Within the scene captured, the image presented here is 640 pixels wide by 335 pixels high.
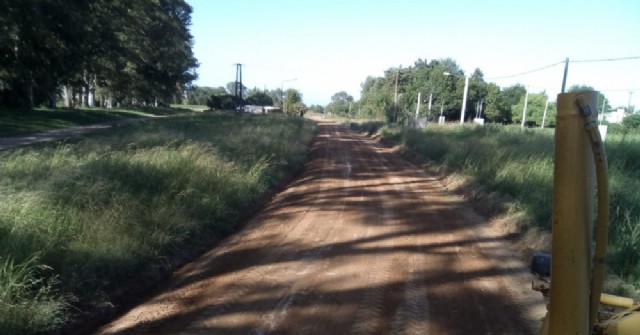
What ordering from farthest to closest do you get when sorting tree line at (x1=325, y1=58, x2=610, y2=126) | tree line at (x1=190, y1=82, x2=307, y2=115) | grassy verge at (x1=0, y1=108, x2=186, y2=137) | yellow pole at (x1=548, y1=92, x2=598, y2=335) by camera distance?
1. tree line at (x1=190, y1=82, x2=307, y2=115)
2. tree line at (x1=325, y1=58, x2=610, y2=126)
3. grassy verge at (x1=0, y1=108, x2=186, y2=137)
4. yellow pole at (x1=548, y1=92, x2=598, y2=335)

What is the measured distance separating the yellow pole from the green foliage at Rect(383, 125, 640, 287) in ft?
16.5

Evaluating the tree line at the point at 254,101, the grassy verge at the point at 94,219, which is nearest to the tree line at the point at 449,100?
the tree line at the point at 254,101

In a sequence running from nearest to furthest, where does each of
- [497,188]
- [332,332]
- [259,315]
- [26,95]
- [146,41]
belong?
1. [332,332]
2. [259,315]
3. [497,188]
4. [26,95]
5. [146,41]

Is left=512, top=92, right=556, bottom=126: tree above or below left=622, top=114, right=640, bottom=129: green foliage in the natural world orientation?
above

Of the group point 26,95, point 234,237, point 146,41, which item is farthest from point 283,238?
point 146,41

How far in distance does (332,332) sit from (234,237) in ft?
12.9

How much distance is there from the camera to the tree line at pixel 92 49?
17.5 meters

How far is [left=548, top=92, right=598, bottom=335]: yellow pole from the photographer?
1.83m

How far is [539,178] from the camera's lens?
1102 cm

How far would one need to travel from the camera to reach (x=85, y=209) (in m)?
6.47

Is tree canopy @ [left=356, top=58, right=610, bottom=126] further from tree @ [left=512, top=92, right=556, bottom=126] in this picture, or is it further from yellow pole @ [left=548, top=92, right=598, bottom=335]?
yellow pole @ [left=548, top=92, right=598, bottom=335]

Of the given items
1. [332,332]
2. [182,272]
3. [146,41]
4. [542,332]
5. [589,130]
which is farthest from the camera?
[146,41]

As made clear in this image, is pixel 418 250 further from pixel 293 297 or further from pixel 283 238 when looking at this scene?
pixel 293 297

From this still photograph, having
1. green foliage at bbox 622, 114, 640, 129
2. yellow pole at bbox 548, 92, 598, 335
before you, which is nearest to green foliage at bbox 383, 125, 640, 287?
yellow pole at bbox 548, 92, 598, 335
